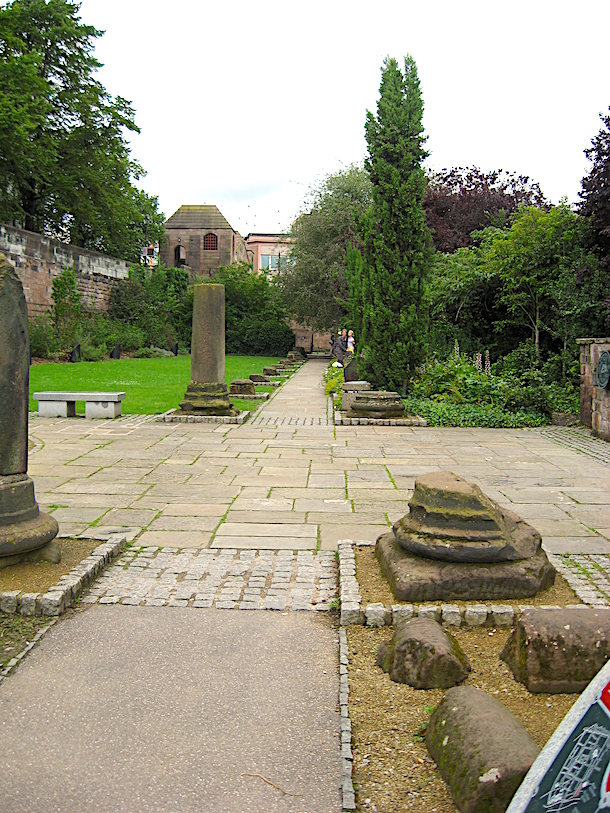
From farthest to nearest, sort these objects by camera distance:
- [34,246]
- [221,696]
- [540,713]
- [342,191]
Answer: [342,191]
[34,246]
[221,696]
[540,713]

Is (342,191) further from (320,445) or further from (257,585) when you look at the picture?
(257,585)

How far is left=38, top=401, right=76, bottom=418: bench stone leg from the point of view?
10938mm

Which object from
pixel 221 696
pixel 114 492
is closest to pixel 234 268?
pixel 114 492

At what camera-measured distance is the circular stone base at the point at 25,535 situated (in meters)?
3.68

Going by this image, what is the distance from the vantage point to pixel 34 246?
76.4ft

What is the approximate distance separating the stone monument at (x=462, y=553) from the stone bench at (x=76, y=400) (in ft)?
25.4

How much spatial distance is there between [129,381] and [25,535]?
12946mm

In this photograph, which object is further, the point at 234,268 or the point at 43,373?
the point at 234,268

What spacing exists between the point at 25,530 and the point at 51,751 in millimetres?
1638

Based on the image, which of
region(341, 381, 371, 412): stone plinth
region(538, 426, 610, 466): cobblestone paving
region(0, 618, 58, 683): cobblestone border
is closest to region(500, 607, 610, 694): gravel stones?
region(0, 618, 58, 683): cobblestone border

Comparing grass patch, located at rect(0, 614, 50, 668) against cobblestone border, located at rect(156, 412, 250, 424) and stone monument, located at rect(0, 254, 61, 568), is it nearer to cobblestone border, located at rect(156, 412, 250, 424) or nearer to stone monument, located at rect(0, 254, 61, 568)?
stone monument, located at rect(0, 254, 61, 568)

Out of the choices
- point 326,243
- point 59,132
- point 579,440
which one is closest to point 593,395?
point 579,440

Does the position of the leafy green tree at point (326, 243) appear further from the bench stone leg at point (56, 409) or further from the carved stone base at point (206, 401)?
the bench stone leg at point (56, 409)

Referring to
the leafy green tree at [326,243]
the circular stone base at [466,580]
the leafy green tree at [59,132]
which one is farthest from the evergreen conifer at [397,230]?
the leafy green tree at [326,243]
